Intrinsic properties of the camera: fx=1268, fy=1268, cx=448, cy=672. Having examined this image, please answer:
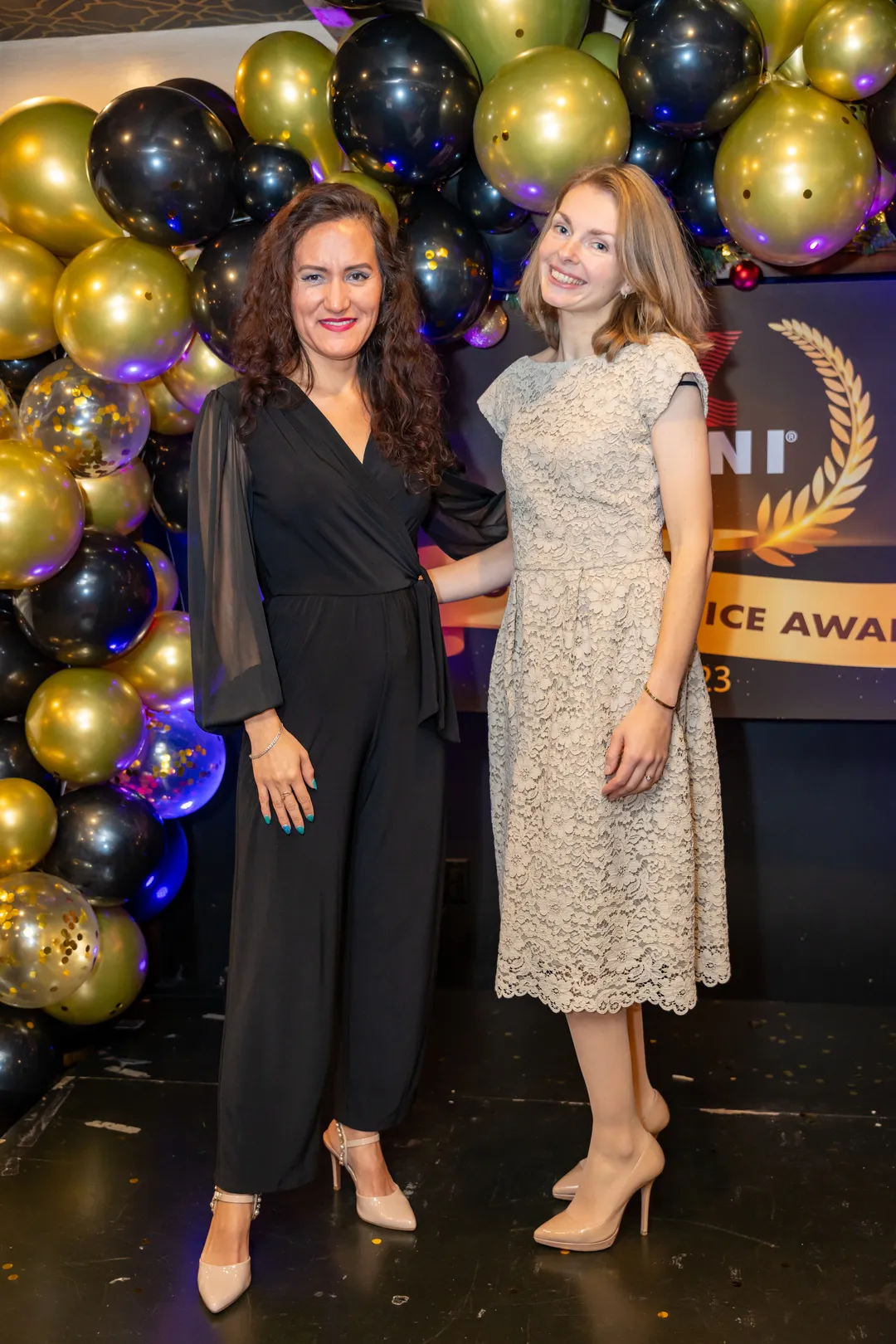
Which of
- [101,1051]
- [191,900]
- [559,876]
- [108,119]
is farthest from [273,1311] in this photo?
[108,119]

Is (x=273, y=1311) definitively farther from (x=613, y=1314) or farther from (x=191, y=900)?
(x=191, y=900)

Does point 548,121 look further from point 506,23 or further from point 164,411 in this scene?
point 164,411

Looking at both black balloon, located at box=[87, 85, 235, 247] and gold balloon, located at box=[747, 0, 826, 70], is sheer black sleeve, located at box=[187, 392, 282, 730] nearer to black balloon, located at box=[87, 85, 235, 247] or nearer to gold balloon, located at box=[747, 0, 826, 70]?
black balloon, located at box=[87, 85, 235, 247]

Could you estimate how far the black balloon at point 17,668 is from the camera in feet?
8.70

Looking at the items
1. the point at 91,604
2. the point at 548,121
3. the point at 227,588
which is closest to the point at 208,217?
the point at 548,121

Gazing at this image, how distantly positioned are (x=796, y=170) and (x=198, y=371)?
1.24 metres

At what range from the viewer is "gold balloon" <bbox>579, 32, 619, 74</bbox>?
255cm

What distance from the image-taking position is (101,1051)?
293cm

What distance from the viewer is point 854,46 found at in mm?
2297

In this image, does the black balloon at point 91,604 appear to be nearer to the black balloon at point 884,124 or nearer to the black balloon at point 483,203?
the black balloon at point 483,203

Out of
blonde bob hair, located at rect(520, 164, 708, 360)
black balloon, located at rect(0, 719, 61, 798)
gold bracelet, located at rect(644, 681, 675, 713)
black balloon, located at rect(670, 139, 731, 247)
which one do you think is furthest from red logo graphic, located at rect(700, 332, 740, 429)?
black balloon, located at rect(0, 719, 61, 798)

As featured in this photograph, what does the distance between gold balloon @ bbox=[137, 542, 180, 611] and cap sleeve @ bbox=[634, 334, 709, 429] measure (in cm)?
127

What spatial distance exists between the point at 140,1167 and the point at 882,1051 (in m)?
1.65

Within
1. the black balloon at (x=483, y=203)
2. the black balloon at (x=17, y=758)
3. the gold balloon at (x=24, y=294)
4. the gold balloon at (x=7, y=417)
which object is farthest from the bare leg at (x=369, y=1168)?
the black balloon at (x=483, y=203)
